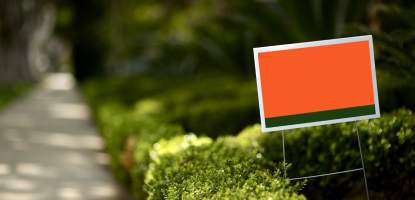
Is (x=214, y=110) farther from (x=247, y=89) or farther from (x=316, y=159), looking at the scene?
(x=316, y=159)

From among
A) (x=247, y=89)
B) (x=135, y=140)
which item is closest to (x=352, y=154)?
A: (x=135, y=140)

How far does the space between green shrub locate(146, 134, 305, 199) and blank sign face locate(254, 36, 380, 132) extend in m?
0.42

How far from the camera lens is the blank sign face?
2861 millimetres

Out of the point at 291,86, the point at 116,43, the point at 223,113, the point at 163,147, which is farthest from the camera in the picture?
the point at 116,43

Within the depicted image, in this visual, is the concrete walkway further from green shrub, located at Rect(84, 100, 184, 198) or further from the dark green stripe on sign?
the dark green stripe on sign

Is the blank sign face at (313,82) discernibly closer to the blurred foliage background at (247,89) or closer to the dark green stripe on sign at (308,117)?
the dark green stripe on sign at (308,117)

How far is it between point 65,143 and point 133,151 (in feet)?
13.6

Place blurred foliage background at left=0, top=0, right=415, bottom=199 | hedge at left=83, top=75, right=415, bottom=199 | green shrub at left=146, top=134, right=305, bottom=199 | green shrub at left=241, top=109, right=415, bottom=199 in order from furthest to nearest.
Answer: blurred foliage background at left=0, top=0, right=415, bottom=199 → green shrub at left=241, top=109, right=415, bottom=199 → hedge at left=83, top=75, right=415, bottom=199 → green shrub at left=146, top=134, right=305, bottom=199

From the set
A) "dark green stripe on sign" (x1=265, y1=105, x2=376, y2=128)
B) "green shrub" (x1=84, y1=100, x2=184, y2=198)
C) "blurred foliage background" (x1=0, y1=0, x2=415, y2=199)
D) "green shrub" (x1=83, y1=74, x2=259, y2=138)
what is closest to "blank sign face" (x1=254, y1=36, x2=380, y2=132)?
"dark green stripe on sign" (x1=265, y1=105, x2=376, y2=128)

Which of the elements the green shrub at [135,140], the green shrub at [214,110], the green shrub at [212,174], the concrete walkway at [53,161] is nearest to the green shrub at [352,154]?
the green shrub at [212,174]

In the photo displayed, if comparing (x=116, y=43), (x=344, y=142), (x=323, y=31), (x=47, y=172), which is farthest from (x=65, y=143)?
(x=116, y=43)

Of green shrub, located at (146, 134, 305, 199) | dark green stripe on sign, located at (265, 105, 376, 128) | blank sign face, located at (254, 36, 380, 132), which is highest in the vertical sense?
blank sign face, located at (254, 36, 380, 132)

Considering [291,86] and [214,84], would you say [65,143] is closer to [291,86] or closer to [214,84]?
[214,84]

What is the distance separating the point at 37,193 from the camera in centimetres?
500
